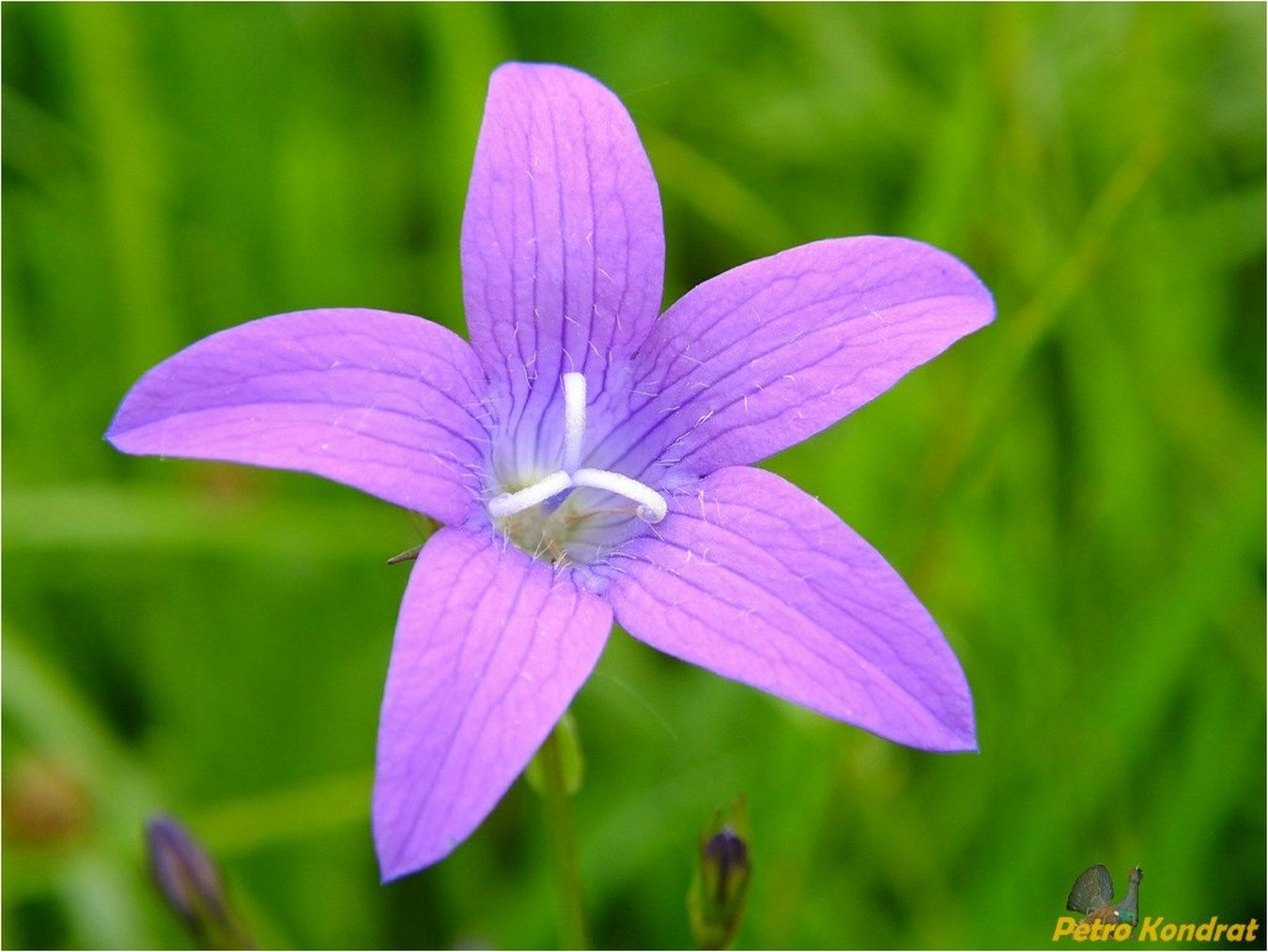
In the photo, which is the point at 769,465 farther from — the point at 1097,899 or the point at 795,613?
the point at 795,613

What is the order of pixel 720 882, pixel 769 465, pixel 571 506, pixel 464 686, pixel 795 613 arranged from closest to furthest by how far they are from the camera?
pixel 464 686
pixel 795 613
pixel 720 882
pixel 571 506
pixel 769 465

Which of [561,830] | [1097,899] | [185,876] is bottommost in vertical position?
[1097,899]

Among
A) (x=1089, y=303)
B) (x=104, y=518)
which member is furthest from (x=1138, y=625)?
(x=104, y=518)

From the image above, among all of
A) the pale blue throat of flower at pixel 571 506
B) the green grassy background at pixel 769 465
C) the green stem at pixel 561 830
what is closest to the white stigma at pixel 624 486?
the pale blue throat of flower at pixel 571 506

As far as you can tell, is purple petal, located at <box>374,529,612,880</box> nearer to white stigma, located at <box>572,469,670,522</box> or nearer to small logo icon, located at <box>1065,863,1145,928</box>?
white stigma, located at <box>572,469,670,522</box>

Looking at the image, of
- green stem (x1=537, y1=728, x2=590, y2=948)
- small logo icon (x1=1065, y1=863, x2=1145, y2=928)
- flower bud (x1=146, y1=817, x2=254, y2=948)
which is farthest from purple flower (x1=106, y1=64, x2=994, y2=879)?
small logo icon (x1=1065, y1=863, x2=1145, y2=928)

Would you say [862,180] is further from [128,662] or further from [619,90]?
[128,662]

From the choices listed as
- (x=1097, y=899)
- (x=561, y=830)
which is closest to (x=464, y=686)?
(x=561, y=830)
